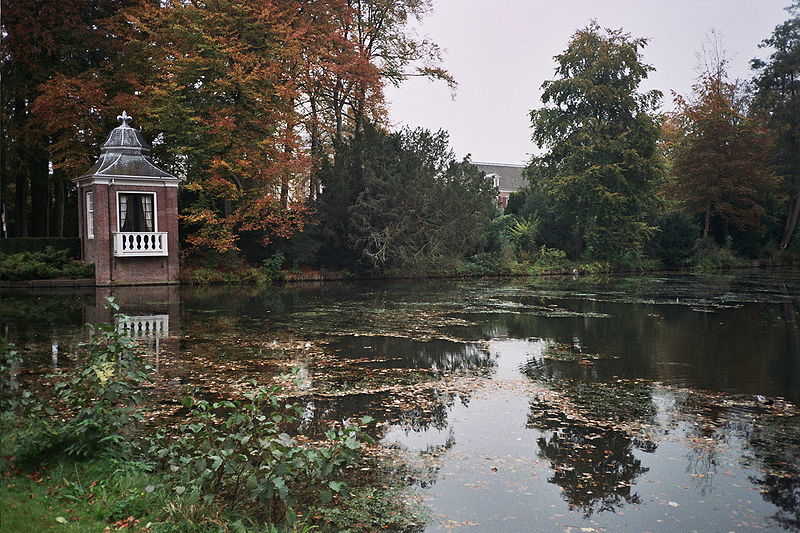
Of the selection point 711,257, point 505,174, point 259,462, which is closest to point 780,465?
point 259,462

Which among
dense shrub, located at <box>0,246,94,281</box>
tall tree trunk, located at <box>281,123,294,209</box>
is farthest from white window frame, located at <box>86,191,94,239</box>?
tall tree trunk, located at <box>281,123,294,209</box>

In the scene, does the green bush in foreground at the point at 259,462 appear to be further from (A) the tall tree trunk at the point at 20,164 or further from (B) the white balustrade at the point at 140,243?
(A) the tall tree trunk at the point at 20,164

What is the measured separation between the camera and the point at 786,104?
40.2 m

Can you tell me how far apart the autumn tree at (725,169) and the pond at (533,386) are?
797 inches

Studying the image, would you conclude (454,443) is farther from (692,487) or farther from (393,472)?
(692,487)

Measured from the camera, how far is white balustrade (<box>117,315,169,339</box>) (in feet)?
41.5

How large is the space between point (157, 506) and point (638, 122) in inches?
1390

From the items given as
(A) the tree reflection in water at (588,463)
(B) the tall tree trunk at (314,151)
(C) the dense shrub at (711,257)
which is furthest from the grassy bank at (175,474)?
(C) the dense shrub at (711,257)

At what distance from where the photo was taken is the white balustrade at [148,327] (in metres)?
12.7

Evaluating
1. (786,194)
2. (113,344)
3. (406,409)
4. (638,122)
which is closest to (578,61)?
(638,122)

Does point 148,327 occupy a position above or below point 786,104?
below

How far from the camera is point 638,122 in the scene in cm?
3553

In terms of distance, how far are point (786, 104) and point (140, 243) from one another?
3671 centimetres

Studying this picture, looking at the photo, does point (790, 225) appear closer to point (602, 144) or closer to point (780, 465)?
point (602, 144)
